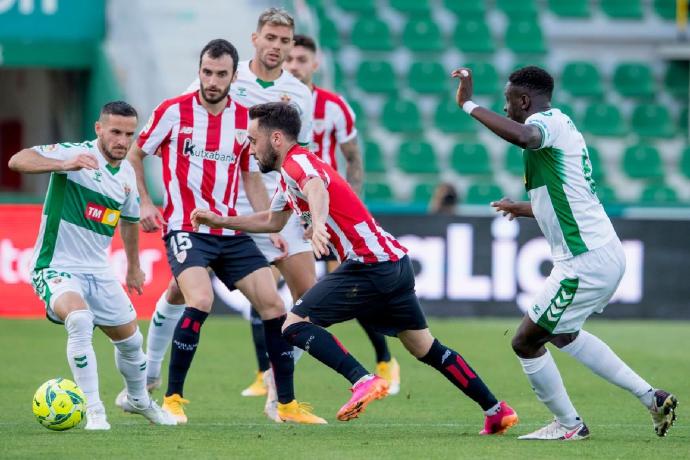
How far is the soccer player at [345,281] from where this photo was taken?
6.77 metres

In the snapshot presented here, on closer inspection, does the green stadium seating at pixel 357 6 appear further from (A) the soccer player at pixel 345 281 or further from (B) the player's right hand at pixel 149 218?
(A) the soccer player at pixel 345 281

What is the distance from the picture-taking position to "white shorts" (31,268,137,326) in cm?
712

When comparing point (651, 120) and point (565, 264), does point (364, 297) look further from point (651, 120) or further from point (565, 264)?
point (651, 120)

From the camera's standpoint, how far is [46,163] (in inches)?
274

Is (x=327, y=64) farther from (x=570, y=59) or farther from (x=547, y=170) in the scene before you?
(x=547, y=170)

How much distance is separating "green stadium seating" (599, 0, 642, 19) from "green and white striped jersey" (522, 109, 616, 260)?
14.5 metres

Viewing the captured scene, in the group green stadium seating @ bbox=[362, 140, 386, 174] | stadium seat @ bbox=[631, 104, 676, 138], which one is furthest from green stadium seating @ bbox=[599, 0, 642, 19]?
green stadium seating @ bbox=[362, 140, 386, 174]

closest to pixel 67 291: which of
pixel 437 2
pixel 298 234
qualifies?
pixel 298 234

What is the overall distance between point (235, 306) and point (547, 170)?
822 cm

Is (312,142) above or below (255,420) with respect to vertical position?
above

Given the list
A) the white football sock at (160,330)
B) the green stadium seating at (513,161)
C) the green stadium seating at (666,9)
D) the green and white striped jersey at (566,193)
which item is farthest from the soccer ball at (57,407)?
the green stadium seating at (666,9)

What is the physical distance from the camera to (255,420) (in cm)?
775

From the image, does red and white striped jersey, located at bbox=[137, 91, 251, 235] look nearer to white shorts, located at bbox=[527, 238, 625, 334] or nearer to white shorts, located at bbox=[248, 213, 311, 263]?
white shorts, located at bbox=[248, 213, 311, 263]

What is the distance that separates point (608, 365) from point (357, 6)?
550 inches
